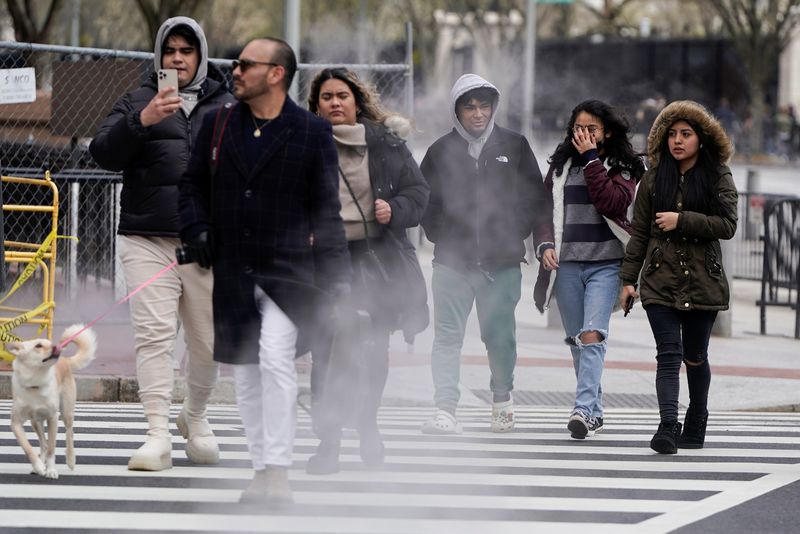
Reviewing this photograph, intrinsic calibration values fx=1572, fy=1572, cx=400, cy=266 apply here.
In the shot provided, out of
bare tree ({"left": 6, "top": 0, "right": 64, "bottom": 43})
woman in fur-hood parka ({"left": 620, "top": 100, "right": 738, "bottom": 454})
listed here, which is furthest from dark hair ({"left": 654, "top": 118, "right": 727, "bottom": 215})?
bare tree ({"left": 6, "top": 0, "right": 64, "bottom": 43})

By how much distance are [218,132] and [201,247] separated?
445 mm

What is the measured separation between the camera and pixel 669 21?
2549 inches

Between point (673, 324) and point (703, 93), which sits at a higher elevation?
point (703, 93)

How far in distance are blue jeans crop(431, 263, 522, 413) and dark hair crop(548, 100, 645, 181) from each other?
66cm

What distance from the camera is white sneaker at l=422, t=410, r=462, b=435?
821 centimetres

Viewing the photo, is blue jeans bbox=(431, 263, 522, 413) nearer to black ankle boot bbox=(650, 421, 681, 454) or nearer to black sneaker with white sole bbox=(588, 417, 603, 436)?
black sneaker with white sole bbox=(588, 417, 603, 436)

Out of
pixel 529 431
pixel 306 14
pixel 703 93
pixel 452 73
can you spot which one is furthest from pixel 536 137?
pixel 529 431

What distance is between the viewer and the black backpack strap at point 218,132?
5957 millimetres

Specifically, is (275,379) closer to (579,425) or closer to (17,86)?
(579,425)

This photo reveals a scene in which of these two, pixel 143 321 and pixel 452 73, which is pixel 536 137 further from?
pixel 143 321

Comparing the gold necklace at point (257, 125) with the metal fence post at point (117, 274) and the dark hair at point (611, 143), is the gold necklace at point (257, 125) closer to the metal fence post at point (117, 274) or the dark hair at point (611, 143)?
the dark hair at point (611, 143)

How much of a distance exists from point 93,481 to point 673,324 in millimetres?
2982

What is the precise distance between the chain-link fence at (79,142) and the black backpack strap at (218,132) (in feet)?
16.4

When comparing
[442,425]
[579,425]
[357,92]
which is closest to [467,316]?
[442,425]
